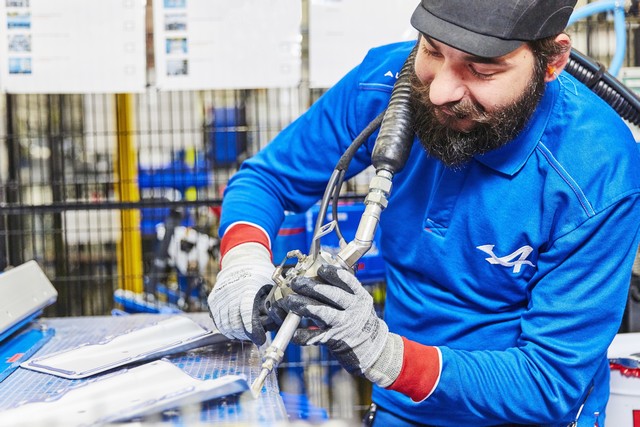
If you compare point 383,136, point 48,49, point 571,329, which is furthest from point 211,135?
point 571,329

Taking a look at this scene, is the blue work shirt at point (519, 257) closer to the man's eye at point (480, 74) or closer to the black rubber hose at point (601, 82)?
the man's eye at point (480, 74)

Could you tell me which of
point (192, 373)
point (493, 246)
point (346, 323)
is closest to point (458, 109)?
point (493, 246)

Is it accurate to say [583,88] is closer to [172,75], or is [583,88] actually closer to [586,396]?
[586,396]

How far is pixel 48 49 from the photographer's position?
2480mm

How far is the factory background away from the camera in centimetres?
249

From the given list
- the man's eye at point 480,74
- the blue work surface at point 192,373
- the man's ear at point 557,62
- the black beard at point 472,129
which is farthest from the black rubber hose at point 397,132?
the blue work surface at point 192,373

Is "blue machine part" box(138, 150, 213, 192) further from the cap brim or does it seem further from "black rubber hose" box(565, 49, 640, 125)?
the cap brim

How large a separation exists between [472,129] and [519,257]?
0.85ft

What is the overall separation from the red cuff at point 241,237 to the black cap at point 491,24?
1.84 feet

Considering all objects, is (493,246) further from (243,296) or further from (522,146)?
(243,296)

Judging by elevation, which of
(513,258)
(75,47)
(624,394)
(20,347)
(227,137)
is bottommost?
(624,394)

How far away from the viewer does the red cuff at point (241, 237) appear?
1557 millimetres

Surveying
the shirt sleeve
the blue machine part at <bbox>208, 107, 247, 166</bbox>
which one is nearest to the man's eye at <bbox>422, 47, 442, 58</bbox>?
the shirt sleeve

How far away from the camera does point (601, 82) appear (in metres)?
1.83
